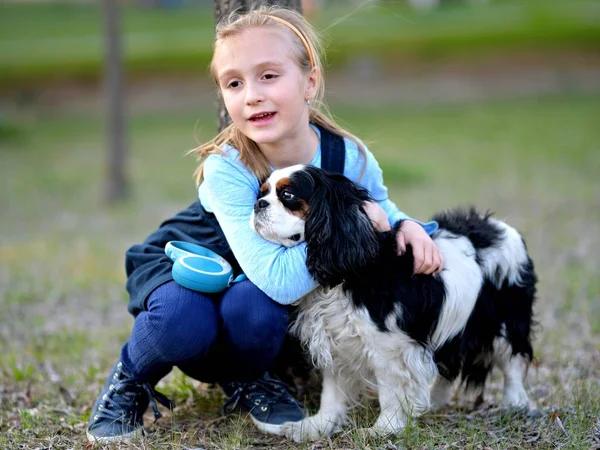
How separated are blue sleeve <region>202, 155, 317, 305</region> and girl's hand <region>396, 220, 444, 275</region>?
385 mm

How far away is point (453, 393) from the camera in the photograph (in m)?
3.65

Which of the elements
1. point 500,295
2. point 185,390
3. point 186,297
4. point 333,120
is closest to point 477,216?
point 500,295

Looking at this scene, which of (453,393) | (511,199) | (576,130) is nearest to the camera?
(453,393)

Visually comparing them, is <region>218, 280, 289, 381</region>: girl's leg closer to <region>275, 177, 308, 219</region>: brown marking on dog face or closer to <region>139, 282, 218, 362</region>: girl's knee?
<region>139, 282, 218, 362</region>: girl's knee

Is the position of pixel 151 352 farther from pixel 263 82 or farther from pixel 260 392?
pixel 263 82

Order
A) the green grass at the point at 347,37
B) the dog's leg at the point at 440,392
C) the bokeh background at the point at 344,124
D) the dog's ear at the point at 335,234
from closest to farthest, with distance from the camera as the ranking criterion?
1. the dog's ear at the point at 335,234
2. the dog's leg at the point at 440,392
3. the bokeh background at the point at 344,124
4. the green grass at the point at 347,37

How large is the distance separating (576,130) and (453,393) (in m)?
10.6

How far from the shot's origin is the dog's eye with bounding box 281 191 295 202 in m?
2.87

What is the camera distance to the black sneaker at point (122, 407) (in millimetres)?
3066

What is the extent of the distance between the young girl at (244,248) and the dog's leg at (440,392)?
618 millimetres

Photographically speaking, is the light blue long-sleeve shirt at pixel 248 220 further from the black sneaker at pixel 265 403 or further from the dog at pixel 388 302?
the black sneaker at pixel 265 403

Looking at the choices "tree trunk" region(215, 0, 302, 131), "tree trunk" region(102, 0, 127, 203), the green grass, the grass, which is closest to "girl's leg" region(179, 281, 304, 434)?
the grass

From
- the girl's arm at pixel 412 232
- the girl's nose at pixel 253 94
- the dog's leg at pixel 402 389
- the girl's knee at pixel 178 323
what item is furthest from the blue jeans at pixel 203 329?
the girl's nose at pixel 253 94

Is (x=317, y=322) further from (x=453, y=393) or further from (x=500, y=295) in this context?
(x=453, y=393)
